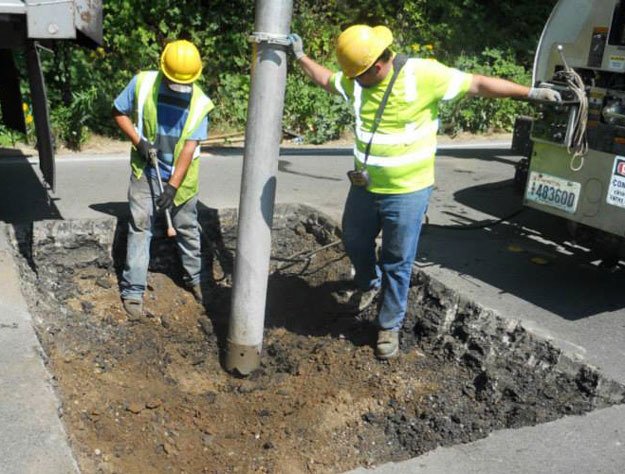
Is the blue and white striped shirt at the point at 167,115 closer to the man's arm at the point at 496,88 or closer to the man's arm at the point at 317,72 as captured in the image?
the man's arm at the point at 317,72

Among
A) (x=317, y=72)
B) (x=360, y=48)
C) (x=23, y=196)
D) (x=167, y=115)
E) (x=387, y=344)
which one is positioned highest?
(x=360, y=48)

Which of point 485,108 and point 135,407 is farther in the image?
point 485,108

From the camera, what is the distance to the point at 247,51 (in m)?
12.7

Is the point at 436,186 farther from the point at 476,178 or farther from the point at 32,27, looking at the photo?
the point at 32,27

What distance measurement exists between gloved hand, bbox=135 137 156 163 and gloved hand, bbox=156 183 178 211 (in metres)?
0.25

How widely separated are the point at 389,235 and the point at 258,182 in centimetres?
86

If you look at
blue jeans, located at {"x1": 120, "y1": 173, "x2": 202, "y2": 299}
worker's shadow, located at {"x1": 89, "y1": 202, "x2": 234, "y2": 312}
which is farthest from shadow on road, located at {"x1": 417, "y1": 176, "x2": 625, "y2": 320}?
blue jeans, located at {"x1": 120, "y1": 173, "x2": 202, "y2": 299}

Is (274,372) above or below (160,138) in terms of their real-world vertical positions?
below

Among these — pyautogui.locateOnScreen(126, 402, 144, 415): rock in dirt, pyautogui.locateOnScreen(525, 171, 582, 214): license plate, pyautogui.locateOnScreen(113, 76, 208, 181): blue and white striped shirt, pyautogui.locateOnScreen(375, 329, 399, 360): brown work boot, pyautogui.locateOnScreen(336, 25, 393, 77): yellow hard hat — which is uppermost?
pyautogui.locateOnScreen(336, 25, 393, 77): yellow hard hat

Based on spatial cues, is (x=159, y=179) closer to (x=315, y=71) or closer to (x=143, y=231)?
(x=143, y=231)

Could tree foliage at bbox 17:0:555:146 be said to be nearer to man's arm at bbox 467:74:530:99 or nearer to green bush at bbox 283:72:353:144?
green bush at bbox 283:72:353:144

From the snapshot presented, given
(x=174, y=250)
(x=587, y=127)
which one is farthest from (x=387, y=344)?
(x=174, y=250)

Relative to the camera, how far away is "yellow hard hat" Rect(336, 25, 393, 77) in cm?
409

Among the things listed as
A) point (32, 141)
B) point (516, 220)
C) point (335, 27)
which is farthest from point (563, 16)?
point (335, 27)
